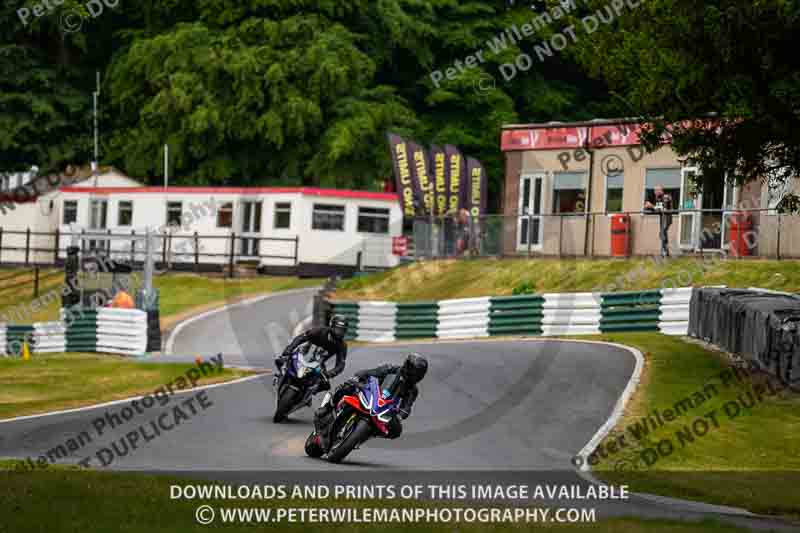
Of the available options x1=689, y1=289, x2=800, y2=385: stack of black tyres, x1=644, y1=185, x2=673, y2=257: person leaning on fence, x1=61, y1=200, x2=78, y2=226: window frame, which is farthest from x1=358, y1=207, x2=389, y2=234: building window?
x1=689, y1=289, x2=800, y2=385: stack of black tyres

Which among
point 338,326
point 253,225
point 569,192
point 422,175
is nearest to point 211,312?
point 422,175

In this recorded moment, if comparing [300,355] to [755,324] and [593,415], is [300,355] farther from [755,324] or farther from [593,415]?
[755,324]

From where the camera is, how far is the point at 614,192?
36.9 m

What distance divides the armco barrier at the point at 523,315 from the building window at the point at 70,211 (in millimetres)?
22281

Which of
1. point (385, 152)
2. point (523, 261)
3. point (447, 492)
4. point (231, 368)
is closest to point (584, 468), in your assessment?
point (447, 492)

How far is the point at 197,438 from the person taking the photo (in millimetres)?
17078

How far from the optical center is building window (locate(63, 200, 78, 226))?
55.5m

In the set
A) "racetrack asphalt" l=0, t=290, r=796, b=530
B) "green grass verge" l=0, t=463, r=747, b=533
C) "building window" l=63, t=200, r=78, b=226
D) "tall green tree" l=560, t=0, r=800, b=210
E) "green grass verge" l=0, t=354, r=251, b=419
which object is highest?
"tall green tree" l=560, t=0, r=800, b=210

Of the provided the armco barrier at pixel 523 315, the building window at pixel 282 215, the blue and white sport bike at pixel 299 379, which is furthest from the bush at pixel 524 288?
the building window at pixel 282 215

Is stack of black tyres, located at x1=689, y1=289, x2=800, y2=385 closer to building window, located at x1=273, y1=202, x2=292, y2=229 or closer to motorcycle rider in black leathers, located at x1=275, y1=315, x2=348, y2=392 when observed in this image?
motorcycle rider in black leathers, located at x1=275, y1=315, x2=348, y2=392

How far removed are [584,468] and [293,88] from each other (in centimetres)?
4378

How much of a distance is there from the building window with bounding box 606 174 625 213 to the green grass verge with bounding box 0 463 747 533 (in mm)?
25274

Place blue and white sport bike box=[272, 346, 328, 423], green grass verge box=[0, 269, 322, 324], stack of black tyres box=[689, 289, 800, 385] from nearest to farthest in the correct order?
blue and white sport bike box=[272, 346, 328, 423] < stack of black tyres box=[689, 289, 800, 385] < green grass verge box=[0, 269, 322, 324]

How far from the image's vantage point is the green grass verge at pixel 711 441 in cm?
1446
